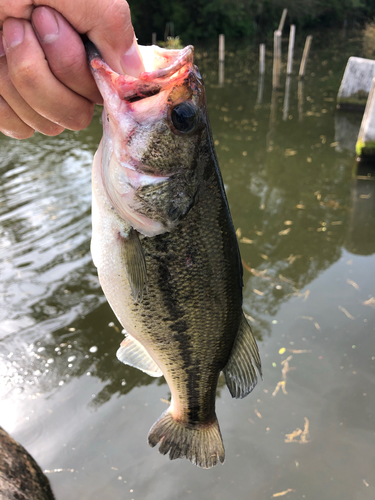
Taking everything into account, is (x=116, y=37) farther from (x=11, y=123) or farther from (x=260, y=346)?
(x=260, y=346)

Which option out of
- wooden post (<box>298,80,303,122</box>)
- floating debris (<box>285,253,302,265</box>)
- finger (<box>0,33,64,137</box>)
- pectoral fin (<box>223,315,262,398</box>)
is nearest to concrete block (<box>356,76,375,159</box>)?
floating debris (<box>285,253,302,265</box>)

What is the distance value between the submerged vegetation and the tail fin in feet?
102

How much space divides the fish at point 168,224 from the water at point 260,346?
1669 mm

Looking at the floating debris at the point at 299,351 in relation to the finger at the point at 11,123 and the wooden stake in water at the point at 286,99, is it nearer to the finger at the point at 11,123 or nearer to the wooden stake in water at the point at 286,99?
the finger at the point at 11,123

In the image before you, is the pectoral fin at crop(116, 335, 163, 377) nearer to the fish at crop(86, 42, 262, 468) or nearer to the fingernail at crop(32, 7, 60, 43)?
the fish at crop(86, 42, 262, 468)

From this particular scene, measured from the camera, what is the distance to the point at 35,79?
122 centimetres

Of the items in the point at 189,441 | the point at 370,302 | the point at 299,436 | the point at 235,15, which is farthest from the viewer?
the point at 235,15

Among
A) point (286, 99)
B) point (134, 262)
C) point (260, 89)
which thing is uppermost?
point (134, 262)

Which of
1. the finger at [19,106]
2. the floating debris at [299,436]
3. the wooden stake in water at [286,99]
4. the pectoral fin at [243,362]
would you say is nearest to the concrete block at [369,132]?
the wooden stake in water at [286,99]

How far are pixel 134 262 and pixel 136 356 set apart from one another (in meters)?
0.63

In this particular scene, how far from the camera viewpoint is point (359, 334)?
3920mm

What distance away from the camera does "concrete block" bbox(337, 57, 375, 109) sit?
10727 millimetres

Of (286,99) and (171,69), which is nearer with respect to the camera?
(171,69)

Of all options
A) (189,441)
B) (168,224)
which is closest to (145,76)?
(168,224)
